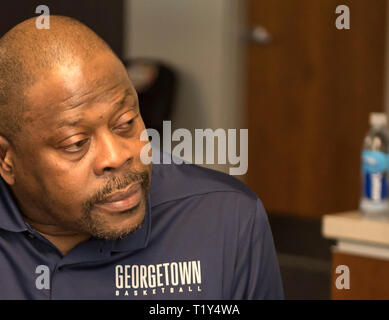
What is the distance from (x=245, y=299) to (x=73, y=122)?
41 centimetres

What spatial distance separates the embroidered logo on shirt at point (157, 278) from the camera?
118 cm

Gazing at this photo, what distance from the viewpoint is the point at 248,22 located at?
4.50m

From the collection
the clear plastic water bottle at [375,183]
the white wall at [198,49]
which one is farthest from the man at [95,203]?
the white wall at [198,49]

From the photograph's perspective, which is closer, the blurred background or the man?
the man

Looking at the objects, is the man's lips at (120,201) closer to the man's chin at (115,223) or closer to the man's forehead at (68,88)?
the man's chin at (115,223)

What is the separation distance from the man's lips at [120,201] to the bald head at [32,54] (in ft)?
0.56

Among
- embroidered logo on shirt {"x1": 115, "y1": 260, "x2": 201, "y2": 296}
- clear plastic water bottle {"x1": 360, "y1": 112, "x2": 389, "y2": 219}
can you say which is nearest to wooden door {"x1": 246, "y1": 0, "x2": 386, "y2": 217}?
clear plastic water bottle {"x1": 360, "y1": 112, "x2": 389, "y2": 219}

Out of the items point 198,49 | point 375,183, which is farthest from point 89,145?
point 198,49

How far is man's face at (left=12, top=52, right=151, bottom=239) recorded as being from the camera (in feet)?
3.59

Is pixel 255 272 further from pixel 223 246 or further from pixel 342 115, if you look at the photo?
pixel 342 115

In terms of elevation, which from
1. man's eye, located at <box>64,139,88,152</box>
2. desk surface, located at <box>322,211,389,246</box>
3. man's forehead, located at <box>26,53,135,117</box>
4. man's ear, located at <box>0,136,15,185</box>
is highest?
man's forehead, located at <box>26,53,135,117</box>

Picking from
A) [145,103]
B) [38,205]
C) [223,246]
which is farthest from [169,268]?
[145,103]

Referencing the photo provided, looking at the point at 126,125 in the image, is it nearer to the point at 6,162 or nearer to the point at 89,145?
the point at 89,145

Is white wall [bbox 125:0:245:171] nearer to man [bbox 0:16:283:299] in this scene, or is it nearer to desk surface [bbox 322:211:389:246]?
desk surface [bbox 322:211:389:246]
